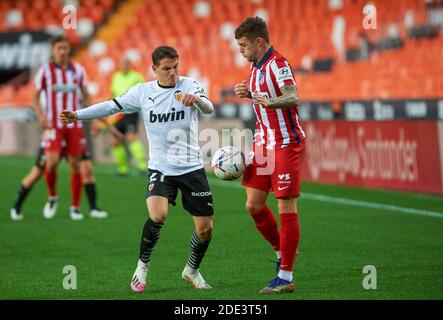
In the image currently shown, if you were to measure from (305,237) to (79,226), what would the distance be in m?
2.75

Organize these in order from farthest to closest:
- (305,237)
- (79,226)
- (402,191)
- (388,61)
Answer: (388,61)
(402,191)
(79,226)
(305,237)

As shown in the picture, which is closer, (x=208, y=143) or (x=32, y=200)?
(x=32, y=200)

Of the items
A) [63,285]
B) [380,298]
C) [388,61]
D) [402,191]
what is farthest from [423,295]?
[388,61]

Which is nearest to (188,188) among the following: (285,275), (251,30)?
(285,275)


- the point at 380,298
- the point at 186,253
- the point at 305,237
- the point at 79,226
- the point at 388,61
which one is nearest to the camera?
the point at 380,298

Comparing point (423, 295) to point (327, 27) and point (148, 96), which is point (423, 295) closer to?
point (148, 96)

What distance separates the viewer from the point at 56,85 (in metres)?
11.8

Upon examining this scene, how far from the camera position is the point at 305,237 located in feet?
33.9

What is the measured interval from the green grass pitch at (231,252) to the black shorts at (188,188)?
604 millimetres

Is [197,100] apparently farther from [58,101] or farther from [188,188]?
[58,101]

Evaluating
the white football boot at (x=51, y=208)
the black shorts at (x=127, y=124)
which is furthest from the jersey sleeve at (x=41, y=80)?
the black shorts at (x=127, y=124)

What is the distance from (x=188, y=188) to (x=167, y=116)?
0.56m

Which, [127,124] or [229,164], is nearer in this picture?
[229,164]

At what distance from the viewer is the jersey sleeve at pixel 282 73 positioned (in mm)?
7154
